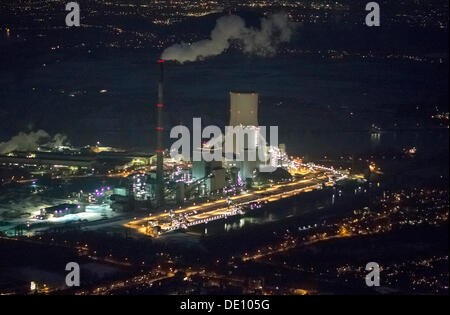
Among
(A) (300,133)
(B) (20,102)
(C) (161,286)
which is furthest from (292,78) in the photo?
(C) (161,286)

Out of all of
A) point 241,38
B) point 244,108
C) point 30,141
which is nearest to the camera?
point 244,108

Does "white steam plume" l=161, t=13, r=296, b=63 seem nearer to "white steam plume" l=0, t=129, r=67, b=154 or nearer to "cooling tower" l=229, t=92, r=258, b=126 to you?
"white steam plume" l=0, t=129, r=67, b=154

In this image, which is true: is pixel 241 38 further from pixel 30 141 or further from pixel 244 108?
pixel 244 108

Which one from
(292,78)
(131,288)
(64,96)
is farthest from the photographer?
(292,78)

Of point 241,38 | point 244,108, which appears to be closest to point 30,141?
point 244,108

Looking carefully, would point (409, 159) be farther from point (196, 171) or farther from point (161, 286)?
point (161, 286)

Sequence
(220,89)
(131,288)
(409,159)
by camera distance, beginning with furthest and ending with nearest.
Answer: (220,89)
(409,159)
(131,288)

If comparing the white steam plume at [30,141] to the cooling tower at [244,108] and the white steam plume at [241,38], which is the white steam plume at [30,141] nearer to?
the white steam plume at [241,38]
